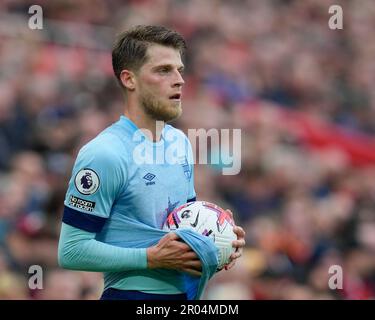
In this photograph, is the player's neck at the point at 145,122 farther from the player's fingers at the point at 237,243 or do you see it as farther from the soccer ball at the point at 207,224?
the player's fingers at the point at 237,243

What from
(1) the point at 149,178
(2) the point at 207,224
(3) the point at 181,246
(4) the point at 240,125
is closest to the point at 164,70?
(1) the point at 149,178

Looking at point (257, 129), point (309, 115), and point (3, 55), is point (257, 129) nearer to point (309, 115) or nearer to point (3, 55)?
point (309, 115)

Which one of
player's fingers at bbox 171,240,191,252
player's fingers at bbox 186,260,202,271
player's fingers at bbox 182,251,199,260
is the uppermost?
player's fingers at bbox 171,240,191,252

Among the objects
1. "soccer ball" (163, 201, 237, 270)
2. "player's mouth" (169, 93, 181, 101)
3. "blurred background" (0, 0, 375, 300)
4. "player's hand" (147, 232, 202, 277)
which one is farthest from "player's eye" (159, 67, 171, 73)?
"blurred background" (0, 0, 375, 300)

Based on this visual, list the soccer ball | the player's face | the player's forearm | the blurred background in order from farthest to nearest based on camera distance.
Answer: the blurred background → the player's face → the soccer ball → the player's forearm

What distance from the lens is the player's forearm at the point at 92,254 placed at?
464cm

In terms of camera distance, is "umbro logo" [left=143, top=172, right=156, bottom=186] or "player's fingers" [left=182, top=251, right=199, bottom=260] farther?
"umbro logo" [left=143, top=172, right=156, bottom=186]

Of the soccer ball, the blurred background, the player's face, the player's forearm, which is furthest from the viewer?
the blurred background

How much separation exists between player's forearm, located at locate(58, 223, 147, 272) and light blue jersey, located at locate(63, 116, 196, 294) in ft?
0.17

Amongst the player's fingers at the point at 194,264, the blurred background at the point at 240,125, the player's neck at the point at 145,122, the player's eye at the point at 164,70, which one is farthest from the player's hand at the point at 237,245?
the blurred background at the point at 240,125

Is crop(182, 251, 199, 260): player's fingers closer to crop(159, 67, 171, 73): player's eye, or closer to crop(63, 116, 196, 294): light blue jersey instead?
crop(63, 116, 196, 294): light blue jersey

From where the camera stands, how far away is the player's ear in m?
4.98

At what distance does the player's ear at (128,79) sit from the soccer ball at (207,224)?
25.2 inches

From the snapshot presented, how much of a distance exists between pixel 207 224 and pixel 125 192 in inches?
16.8
